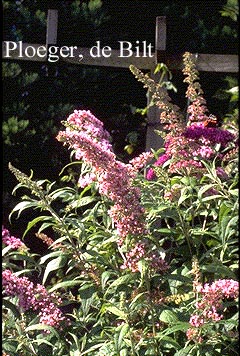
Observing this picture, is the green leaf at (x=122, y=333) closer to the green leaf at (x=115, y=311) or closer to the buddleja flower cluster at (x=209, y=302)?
the green leaf at (x=115, y=311)

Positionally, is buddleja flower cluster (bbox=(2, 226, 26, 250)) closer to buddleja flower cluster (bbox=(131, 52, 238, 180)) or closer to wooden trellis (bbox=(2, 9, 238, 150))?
buddleja flower cluster (bbox=(131, 52, 238, 180))

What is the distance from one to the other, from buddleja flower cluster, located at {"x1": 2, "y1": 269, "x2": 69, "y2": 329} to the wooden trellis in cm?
178

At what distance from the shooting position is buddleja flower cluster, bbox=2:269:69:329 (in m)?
2.38

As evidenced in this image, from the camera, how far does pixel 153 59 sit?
4.31 metres

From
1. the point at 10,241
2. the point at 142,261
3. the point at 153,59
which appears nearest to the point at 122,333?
the point at 142,261

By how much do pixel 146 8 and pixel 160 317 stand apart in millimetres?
3229

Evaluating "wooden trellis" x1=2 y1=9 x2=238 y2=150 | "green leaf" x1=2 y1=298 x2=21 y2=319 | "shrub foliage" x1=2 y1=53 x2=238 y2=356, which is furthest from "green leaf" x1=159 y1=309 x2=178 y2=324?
"wooden trellis" x1=2 y1=9 x2=238 y2=150

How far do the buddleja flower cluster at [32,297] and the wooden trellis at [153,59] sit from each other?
1.78m

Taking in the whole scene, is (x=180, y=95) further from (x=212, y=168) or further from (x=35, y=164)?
(x=212, y=168)

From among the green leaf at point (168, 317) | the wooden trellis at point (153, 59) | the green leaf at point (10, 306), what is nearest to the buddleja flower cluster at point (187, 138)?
the green leaf at point (168, 317)

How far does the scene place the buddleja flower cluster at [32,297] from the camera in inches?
93.7

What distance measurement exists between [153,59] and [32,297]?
7.25ft

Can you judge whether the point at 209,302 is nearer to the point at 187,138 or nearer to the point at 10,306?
the point at 187,138

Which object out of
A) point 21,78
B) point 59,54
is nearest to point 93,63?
point 59,54
